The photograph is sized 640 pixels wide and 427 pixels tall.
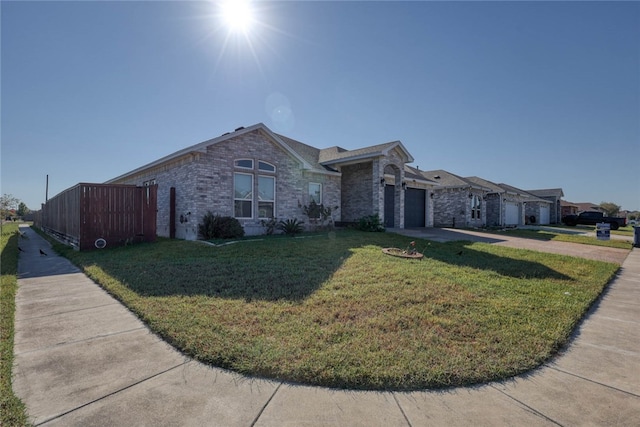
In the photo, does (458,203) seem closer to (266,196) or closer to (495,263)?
(495,263)

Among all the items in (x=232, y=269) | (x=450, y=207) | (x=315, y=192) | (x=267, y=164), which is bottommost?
(x=232, y=269)

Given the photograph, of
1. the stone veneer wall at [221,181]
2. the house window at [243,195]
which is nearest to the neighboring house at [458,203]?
the stone veneer wall at [221,181]

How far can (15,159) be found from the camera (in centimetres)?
2109

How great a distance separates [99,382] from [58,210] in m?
16.3

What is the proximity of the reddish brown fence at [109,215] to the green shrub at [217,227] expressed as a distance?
2158 millimetres

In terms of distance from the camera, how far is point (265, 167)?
12.8 metres

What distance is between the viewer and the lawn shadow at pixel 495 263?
634 cm

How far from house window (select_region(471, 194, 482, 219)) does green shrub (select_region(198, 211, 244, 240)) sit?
767 inches


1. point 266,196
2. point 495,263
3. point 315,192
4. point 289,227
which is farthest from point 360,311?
point 315,192

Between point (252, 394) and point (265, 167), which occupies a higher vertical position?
point (265, 167)

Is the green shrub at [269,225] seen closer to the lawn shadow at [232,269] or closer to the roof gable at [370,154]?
the lawn shadow at [232,269]

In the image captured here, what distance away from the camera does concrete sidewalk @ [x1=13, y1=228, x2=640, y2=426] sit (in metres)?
2.00

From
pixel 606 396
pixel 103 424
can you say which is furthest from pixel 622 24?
pixel 103 424

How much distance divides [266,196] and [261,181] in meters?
0.74
